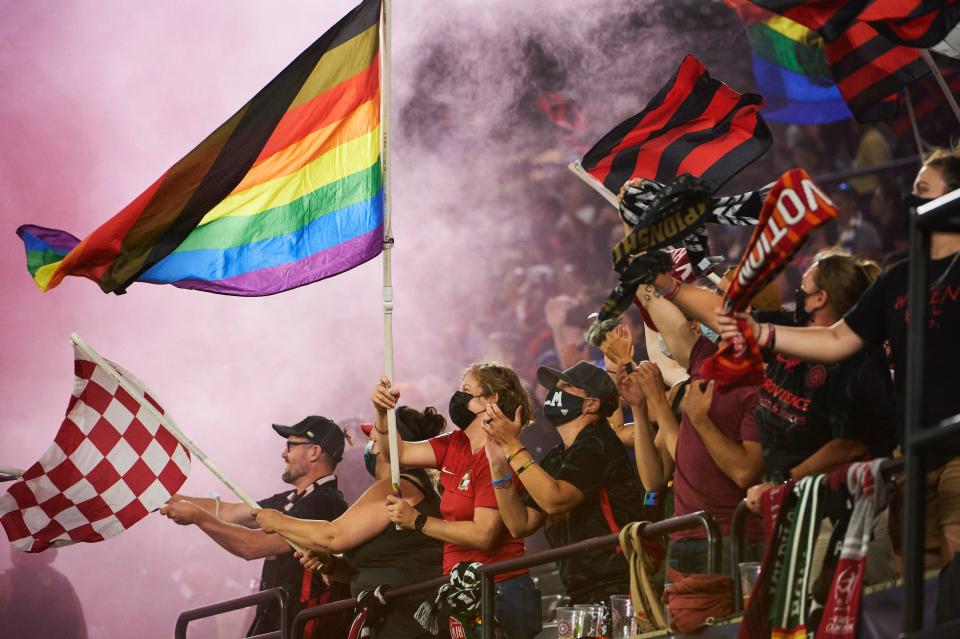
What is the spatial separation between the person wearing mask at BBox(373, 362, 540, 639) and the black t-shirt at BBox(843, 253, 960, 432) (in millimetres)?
1721

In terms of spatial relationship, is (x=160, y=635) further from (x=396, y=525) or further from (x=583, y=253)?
(x=396, y=525)

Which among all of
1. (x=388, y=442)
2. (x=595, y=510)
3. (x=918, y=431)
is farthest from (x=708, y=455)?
(x=918, y=431)

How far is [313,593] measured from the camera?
19.4ft

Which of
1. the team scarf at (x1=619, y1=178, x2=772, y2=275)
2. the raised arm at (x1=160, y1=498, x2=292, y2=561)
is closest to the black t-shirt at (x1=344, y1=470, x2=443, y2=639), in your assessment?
the raised arm at (x1=160, y1=498, x2=292, y2=561)

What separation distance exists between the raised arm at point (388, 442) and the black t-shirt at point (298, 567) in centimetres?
83

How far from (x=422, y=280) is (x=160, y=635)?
3.44m

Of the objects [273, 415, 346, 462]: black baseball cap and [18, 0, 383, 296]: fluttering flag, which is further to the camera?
[273, 415, 346, 462]: black baseball cap

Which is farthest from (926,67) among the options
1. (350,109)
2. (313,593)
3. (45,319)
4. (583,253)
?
(45,319)

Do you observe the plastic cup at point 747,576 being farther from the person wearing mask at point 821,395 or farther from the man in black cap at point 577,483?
the man in black cap at point 577,483

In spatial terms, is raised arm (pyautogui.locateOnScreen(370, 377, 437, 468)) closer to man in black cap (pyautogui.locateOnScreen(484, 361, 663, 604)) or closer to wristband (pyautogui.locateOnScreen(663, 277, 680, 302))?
man in black cap (pyautogui.locateOnScreen(484, 361, 663, 604))

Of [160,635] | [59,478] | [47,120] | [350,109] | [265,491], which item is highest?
[47,120]

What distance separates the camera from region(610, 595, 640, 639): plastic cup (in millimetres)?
4023

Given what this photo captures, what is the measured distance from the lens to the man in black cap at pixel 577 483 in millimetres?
4484

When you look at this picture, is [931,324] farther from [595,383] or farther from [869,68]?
[869,68]
